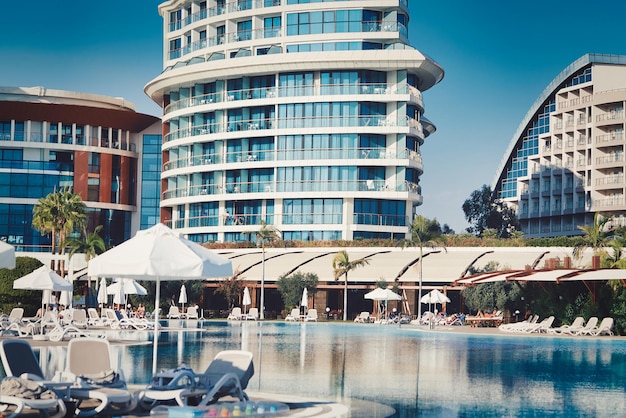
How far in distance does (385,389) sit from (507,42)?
81.8 m

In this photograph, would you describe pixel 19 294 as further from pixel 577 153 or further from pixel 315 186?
pixel 577 153

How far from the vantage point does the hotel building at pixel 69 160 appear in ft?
282

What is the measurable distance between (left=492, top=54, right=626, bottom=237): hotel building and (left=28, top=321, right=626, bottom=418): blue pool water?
55649mm

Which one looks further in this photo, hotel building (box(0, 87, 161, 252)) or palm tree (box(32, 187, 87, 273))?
hotel building (box(0, 87, 161, 252))

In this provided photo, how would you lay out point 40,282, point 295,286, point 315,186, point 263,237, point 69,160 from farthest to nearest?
point 69,160, point 315,186, point 263,237, point 295,286, point 40,282

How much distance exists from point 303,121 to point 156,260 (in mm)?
60489

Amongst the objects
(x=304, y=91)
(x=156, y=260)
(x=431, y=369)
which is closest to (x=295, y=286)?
(x=304, y=91)

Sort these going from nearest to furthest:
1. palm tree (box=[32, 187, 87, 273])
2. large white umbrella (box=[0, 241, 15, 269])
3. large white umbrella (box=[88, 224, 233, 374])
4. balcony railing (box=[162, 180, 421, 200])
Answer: large white umbrella (box=[88, 224, 233, 374]) → large white umbrella (box=[0, 241, 15, 269]) → palm tree (box=[32, 187, 87, 273]) → balcony railing (box=[162, 180, 421, 200])

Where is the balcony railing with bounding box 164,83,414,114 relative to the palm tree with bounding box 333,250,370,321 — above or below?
above

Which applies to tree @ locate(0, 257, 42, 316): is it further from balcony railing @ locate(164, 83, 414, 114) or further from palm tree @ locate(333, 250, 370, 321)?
balcony railing @ locate(164, 83, 414, 114)

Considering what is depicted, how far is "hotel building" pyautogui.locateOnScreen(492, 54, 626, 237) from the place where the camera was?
295 feet

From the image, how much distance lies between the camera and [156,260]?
15633 millimetres

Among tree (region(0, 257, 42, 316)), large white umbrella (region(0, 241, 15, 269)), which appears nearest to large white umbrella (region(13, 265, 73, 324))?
large white umbrella (region(0, 241, 15, 269))

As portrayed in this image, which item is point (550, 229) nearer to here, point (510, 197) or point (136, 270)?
point (510, 197)
